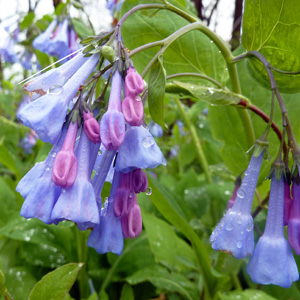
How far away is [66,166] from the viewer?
471mm

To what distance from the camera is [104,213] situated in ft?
1.76

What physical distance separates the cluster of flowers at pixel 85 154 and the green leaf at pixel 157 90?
1.6 inches

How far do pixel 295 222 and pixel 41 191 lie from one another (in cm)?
39

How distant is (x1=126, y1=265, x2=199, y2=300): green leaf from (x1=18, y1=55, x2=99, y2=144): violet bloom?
0.63 metres

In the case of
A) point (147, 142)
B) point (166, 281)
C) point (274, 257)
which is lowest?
point (166, 281)

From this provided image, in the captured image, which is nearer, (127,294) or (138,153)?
(138,153)

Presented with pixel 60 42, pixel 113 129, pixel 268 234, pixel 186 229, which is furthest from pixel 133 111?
pixel 60 42

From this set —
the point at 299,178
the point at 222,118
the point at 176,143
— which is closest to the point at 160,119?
the point at 299,178

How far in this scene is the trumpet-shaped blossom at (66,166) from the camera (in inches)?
18.3

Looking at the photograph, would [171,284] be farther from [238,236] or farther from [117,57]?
[117,57]

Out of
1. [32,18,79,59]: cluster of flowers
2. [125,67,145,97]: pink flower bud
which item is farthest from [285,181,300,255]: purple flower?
[32,18,79,59]: cluster of flowers

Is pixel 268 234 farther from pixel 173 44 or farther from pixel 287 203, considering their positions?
pixel 173 44

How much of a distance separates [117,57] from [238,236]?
1.02ft

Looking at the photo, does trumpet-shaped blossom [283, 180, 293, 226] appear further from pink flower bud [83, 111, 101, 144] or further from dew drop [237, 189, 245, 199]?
pink flower bud [83, 111, 101, 144]
